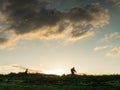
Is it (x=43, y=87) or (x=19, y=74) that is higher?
(x=19, y=74)

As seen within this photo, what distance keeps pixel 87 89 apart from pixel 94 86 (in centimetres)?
219

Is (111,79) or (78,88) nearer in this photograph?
(78,88)

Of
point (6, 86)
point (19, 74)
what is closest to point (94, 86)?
point (6, 86)

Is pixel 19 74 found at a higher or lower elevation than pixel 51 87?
higher

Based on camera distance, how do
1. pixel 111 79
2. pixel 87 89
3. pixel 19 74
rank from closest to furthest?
pixel 87 89 < pixel 111 79 < pixel 19 74

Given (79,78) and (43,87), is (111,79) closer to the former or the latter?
(79,78)

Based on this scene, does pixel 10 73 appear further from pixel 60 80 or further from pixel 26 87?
pixel 26 87

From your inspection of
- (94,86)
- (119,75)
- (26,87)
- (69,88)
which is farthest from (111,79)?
(26,87)

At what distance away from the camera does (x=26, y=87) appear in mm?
47781

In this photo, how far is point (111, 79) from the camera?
54469mm

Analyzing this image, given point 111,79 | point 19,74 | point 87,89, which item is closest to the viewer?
point 87,89

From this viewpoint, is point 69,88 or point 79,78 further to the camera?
point 79,78

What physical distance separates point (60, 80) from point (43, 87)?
10046 mm

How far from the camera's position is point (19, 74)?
261 ft
